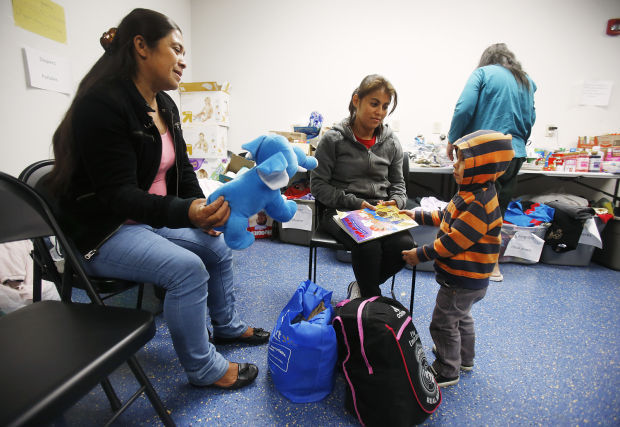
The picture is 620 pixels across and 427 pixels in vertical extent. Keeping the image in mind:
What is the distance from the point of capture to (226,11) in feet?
10.3

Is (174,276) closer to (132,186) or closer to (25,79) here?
(132,186)

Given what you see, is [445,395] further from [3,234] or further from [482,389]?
[3,234]

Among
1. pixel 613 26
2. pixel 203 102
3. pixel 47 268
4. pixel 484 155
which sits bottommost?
pixel 47 268

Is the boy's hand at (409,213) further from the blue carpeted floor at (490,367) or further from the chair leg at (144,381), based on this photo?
the chair leg at (144,381)

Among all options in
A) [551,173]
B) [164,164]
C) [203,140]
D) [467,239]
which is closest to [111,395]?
[164,164]

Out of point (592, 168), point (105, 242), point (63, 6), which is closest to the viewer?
point (105, 242)

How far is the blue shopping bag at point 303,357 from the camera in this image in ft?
3.26

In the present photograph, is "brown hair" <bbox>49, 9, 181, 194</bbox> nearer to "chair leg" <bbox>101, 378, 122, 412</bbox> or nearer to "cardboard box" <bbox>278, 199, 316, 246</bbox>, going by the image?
"chair leg" <bbox>101, 378, 122, 412</bbox>

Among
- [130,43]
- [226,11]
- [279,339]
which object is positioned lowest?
[279,339]

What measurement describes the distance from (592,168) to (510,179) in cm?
98

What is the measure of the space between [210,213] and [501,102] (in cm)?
191

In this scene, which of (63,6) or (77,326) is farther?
(63,6)

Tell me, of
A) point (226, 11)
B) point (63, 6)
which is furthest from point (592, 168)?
point (63, 6)

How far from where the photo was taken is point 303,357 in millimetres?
997
